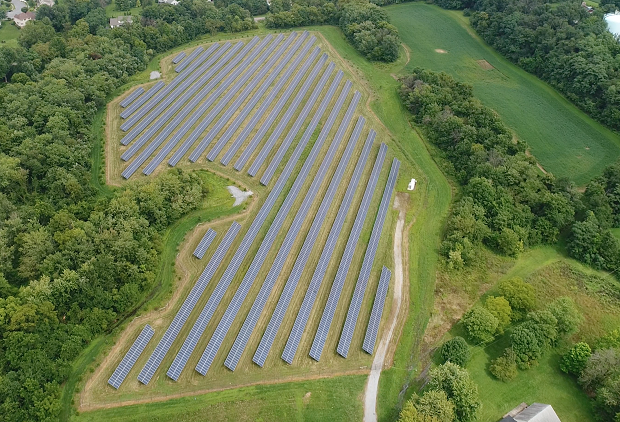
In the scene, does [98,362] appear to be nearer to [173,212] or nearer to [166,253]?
[166,253]

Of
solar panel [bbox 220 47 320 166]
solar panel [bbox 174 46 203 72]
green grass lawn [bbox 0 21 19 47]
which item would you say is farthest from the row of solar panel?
green grass lawn [bbox 0 21 19 47]

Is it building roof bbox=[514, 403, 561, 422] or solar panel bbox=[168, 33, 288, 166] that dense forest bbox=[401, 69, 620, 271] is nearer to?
building roof bbox=[514, 403, 561, 422]

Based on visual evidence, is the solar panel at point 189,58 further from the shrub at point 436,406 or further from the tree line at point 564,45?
the shrub at point 436,406

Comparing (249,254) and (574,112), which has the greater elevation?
(574,112)

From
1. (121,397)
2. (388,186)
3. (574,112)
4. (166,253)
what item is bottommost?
(121,397)

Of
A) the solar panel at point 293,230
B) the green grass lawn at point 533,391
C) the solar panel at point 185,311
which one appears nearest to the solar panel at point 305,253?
the solar panel at point 293,230

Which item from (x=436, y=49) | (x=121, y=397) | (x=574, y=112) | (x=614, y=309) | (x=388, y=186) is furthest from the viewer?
(x=436, y=49)

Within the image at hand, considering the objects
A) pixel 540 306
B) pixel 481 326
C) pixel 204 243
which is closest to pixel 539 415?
pixel 481 326

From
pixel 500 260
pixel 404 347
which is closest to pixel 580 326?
pixel 500 260
